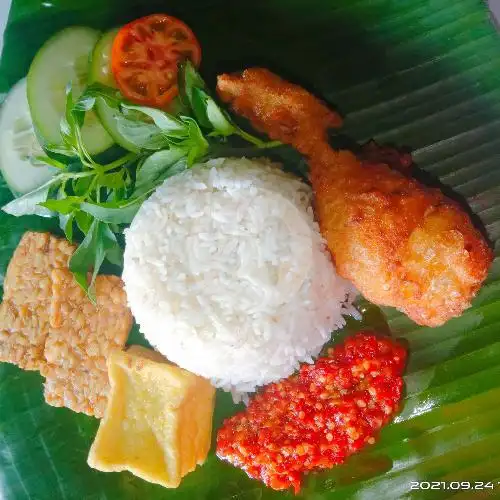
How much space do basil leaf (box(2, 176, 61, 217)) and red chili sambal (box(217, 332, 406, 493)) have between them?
5.90 ft

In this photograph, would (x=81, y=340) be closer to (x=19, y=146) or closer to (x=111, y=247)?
A: (x=111, y=247)

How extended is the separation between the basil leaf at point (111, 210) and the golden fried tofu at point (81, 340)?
1.73 feet

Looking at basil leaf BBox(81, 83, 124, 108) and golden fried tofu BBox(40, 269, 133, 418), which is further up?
basil leaf BBox(81, 83, 124, 108)

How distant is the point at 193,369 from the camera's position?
3611mm

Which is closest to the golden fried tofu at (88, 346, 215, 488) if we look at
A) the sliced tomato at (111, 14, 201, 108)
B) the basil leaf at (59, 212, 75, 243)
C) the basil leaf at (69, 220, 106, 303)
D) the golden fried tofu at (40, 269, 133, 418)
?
the golden fried tofu at (40, 269, 133, 418)

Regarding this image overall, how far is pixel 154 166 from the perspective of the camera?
137 inches

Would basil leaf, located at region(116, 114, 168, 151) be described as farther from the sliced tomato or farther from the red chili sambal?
the red chili sambal

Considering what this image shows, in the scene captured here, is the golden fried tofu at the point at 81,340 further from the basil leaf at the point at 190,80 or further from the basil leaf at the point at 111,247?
the basil leaf at the point at 190,80

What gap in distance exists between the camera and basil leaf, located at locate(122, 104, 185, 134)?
10.5 ft

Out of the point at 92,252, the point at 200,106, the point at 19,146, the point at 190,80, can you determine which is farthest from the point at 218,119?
the point at 19,146

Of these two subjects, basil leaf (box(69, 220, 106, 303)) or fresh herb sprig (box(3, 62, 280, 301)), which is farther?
basil leaf (box(69, 220, 106, 303))

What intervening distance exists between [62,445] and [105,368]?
0.56 metres

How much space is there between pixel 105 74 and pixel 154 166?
2.06 ft

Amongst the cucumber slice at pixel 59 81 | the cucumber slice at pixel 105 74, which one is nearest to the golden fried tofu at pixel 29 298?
the cucumber slice at pixel 59 81
